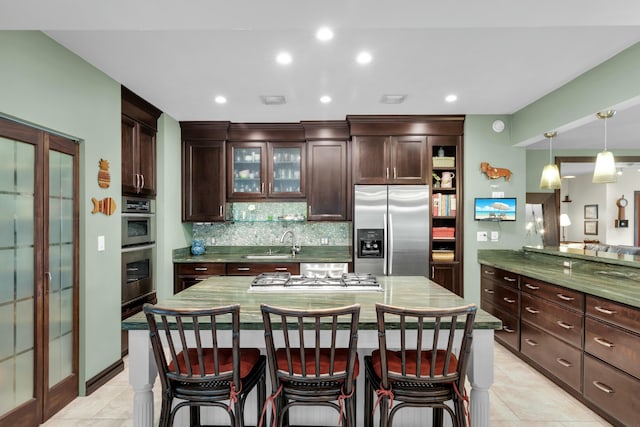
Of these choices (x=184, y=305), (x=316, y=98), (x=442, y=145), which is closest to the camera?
(x=184, y=305)

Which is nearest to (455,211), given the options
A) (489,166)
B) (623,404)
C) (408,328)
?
(489,166)

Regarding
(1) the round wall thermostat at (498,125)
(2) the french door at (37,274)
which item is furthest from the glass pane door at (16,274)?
(1) the round wall thermostat at (498,125)

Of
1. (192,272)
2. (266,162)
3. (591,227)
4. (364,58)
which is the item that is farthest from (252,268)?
(591,227)

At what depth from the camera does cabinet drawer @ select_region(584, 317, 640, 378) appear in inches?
90.7

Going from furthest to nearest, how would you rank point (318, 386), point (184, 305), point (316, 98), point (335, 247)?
point (335, 247) < point (316, 98) < point (184, 305) < point (318, 386)

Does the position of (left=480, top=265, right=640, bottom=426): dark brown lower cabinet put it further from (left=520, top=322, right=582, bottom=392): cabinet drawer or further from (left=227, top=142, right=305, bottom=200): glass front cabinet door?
(left=227, top=142, right=305, bottom=200): glass front cabinet door

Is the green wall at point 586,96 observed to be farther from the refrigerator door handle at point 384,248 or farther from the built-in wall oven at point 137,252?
the built-in wall oven at point 137,252

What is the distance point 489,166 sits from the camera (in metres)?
4.47

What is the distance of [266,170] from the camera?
4855 mm

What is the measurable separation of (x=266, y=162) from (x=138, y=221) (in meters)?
1.73

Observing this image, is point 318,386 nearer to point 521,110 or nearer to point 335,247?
point 335,247

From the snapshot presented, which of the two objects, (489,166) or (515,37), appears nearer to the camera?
(515,37)

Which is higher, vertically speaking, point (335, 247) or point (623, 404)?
point (335, 247)

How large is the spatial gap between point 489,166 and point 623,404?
2.76 m
